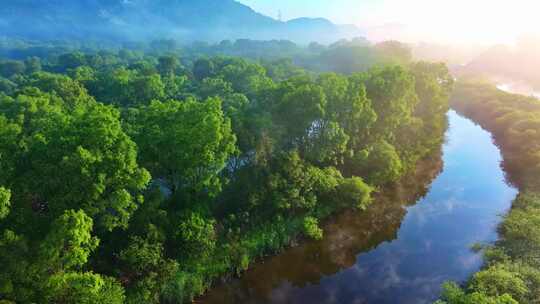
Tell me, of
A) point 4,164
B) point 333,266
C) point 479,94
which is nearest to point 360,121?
point 333,266

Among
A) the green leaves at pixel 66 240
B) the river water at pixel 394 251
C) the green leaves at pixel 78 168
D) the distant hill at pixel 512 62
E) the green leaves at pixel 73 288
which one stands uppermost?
the distant hill at pixel 512 62

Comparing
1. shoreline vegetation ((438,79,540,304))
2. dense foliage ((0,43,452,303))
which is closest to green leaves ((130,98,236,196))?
dense foliage ((0,43,452,303))

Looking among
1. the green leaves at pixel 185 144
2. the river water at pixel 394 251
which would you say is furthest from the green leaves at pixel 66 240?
the river water at pixel 394 251

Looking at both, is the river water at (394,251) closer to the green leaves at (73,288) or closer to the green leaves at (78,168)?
the green leaves at (73,288)

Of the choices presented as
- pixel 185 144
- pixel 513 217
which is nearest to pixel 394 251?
pixel 513 217

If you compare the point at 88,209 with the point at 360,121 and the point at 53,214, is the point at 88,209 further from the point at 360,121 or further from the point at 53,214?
the point at 360,121
